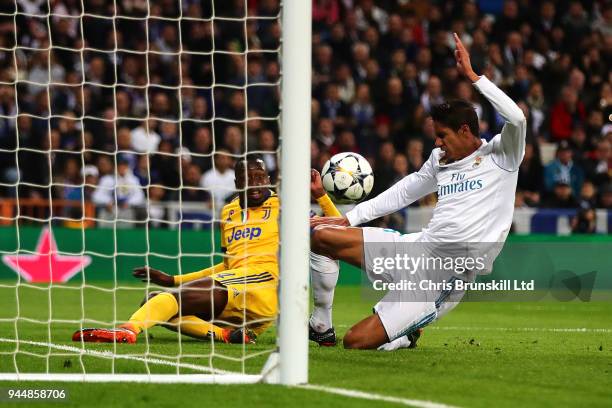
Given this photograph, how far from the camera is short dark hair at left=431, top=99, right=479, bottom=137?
7543 mm

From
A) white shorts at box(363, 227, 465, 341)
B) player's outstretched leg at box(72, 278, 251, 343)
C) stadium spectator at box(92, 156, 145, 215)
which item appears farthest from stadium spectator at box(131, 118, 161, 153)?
white shorts at box(363, 227, 465, 341)

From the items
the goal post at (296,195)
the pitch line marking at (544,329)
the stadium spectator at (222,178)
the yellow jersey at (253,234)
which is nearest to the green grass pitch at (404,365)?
the pitch line marking at (544,329)

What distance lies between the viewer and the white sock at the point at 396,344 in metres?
7.75

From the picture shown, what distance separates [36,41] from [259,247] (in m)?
8.40

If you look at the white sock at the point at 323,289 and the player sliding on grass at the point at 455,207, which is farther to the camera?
the white sock at the point at 323,289

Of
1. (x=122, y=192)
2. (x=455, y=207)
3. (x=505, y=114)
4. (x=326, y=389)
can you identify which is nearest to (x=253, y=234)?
(x=455, y=207)

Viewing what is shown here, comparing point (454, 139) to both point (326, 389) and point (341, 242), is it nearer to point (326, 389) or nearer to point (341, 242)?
point (341, 242)

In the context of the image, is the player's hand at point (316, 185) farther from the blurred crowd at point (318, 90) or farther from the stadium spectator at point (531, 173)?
the stadium spectator at point (531, 173)

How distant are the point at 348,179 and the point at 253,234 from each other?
2.80 feet

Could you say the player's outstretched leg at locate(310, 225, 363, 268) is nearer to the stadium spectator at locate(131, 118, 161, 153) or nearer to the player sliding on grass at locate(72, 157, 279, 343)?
the player sliding on grass at locate(72, 157, 279, 343)

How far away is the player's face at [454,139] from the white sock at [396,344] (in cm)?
137

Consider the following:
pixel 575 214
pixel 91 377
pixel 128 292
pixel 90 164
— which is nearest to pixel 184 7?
pixel 90 164

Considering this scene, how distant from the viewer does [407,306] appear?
7527mm

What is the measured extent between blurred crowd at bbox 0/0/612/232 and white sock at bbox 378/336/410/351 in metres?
6.08
